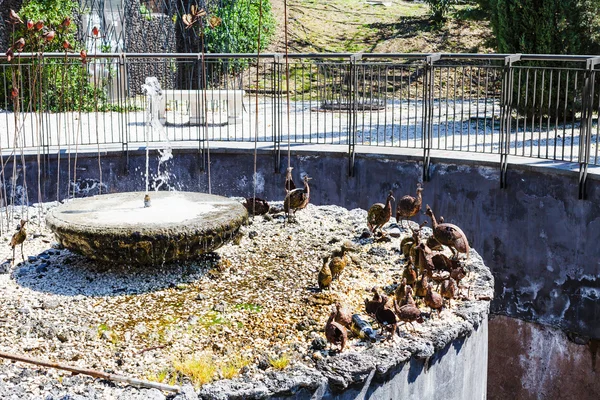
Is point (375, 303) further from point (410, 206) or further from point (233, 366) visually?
point (410, 206)

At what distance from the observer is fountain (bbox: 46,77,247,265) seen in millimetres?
6816

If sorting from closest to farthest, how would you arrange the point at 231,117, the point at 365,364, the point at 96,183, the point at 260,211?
the point at 365,364
the point at 260,211
the point at 96,183
the point at 231,117

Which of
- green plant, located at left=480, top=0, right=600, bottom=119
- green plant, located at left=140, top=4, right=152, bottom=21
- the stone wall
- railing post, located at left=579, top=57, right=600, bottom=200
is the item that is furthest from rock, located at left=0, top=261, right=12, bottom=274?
green plant, located at left=140, top=4, right=152, bottom=21

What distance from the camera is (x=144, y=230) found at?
22.4ft

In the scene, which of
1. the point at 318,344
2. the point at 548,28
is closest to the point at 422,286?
the point at 318,344

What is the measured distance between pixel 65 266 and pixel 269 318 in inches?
81.4

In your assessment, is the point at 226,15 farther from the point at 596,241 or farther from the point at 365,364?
the point at 365,364

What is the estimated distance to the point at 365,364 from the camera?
538cm

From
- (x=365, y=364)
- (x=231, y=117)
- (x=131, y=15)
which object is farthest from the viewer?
(x=131, y=15)

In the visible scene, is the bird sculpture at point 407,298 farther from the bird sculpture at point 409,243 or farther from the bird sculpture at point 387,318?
the bird sculpture at point 409,243

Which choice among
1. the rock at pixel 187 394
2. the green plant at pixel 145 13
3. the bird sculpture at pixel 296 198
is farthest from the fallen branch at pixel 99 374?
the green plant at pixel 145 13

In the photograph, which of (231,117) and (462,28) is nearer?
(231,117)

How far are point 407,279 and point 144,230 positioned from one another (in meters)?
2.03

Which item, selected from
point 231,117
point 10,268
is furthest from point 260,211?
point 231,117
